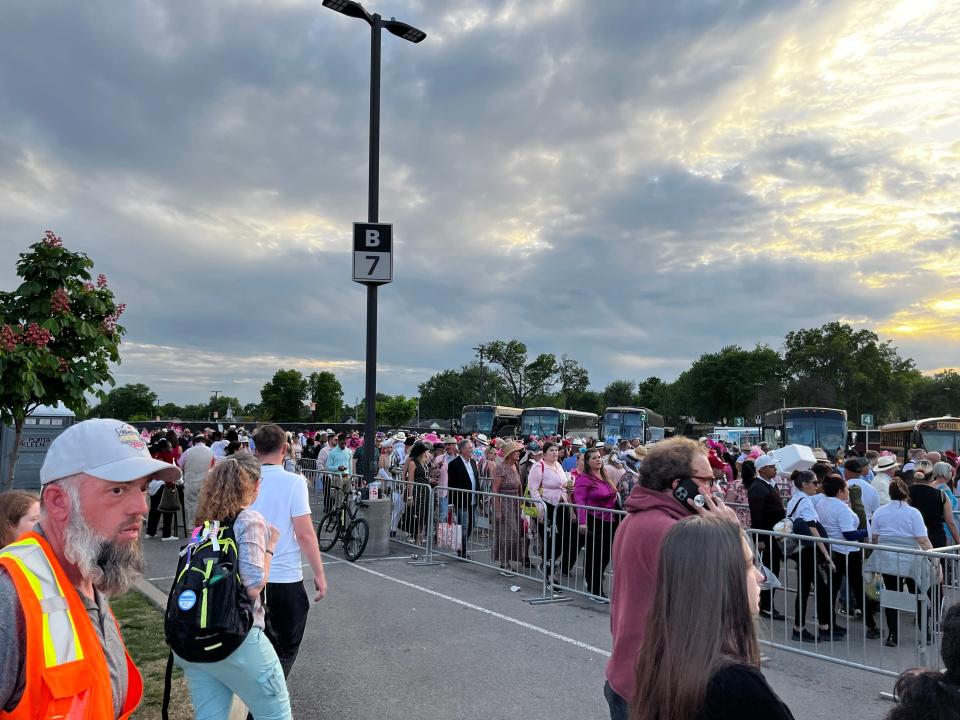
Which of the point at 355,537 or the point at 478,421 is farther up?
the point at 478,421

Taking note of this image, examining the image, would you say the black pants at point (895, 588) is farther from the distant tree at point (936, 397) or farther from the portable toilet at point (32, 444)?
the distant tree at point (936, 397)

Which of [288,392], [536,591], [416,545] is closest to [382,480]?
[416,545]

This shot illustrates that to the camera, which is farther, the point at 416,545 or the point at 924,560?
the point at 416,545

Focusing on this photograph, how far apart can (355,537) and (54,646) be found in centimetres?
957

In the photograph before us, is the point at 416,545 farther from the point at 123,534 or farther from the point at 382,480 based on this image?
the point at 123,534

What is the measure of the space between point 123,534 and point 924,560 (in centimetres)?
665

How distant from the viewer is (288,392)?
93812 millimetres

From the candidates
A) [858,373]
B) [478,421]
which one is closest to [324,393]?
[478,421]

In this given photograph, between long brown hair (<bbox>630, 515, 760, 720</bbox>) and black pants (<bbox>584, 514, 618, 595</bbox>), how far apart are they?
6.64 meters

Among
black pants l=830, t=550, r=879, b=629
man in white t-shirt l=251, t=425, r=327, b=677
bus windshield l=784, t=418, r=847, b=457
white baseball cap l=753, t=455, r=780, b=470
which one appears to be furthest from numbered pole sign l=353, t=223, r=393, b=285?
bus windshield l=784, t=418, r=847, b=457

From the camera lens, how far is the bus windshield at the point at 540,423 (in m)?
44.2

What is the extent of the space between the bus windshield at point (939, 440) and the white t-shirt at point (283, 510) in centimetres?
3241

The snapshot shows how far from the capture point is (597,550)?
9.67 metres

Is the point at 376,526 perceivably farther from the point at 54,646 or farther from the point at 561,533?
the point at 54,646
